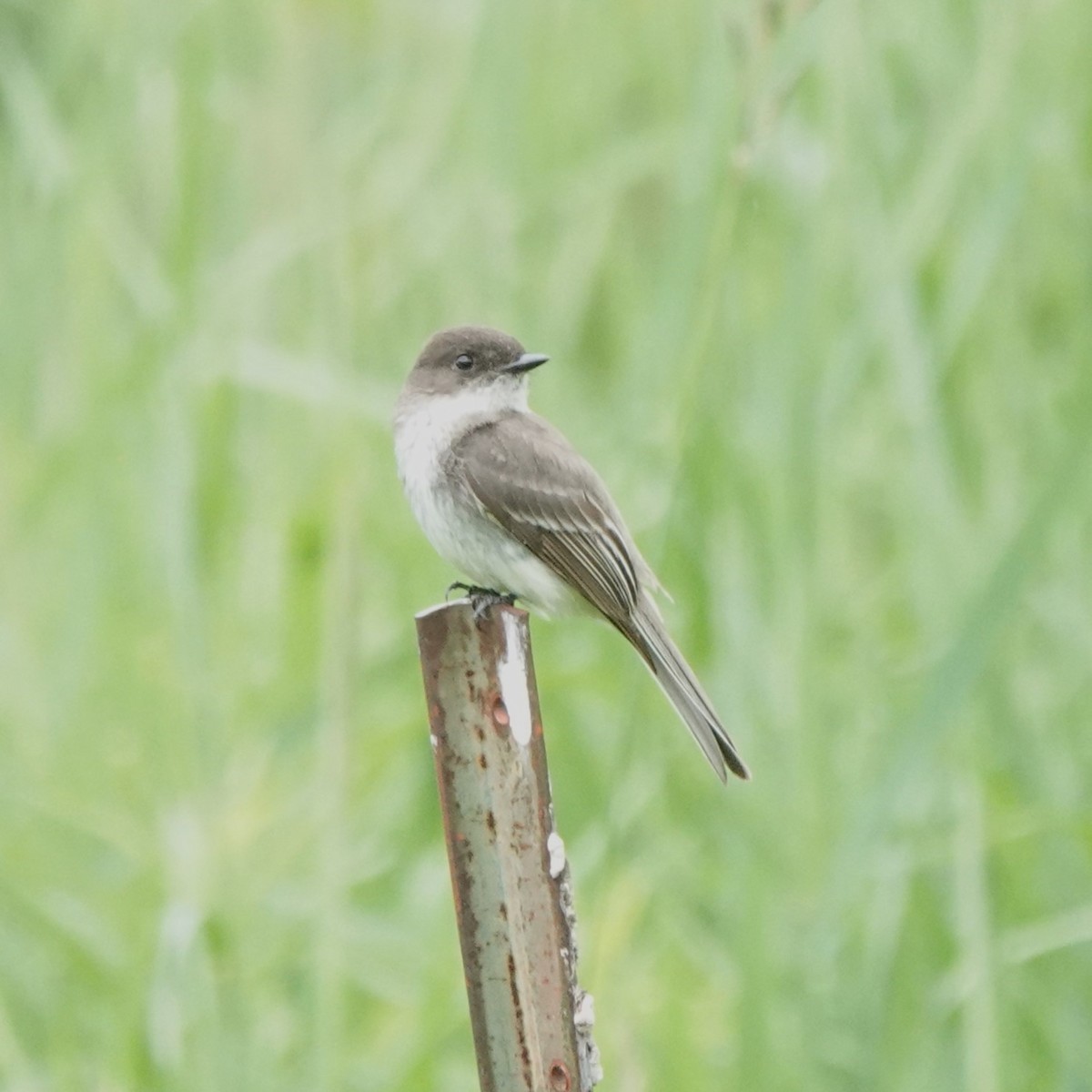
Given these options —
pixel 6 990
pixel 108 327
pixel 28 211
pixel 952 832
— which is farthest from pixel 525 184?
pixel 6 990

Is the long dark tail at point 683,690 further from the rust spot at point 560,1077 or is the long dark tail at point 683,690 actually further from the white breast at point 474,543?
→ the rust spot at point 560,1077

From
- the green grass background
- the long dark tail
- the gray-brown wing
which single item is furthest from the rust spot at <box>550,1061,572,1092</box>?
the gray-brown wing

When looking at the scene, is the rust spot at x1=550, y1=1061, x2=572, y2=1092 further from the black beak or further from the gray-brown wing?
the black beak

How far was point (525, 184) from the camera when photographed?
3307mm

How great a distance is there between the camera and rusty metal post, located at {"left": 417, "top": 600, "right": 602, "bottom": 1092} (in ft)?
4.44

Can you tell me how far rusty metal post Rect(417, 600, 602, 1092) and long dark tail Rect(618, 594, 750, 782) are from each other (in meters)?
0.61

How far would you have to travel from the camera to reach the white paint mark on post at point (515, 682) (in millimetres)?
1438

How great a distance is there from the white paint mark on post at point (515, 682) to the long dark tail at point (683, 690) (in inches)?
19.8

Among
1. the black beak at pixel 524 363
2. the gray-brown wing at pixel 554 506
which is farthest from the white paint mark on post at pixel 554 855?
the black beak at pixel 524 363

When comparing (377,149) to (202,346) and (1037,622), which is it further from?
(1037,622)

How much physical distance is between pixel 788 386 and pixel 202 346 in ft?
3.45

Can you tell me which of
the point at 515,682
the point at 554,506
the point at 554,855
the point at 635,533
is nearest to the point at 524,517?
the point at 554,506

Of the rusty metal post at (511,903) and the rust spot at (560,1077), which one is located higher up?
the rusty metal post at (511,903)

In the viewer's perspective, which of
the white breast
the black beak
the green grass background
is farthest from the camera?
the black beak
